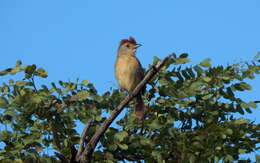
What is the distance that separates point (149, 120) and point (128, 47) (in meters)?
3.62

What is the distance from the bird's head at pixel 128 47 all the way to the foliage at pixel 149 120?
3078mm

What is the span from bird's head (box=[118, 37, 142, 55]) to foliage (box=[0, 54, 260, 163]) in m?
3.08

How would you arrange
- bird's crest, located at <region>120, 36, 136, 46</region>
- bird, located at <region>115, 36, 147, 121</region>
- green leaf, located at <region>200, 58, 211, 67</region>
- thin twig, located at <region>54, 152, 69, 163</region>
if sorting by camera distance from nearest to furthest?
thin twig, located at <region>54, 152, 69, 163</region>, green leaf, located at <region>200, 58, 211, 67</region>, bird, located at <region>115, 36, 147, 121</region>, bird's crest, located at <region>120, 36, 136, 46</region>

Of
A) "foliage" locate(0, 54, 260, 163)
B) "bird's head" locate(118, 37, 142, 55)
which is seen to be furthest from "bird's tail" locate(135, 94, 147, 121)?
"bird's head" locate(118, 37, 142, 55)

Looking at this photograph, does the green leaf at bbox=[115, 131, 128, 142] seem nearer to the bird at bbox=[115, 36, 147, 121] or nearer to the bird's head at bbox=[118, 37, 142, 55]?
the bird at bbox=[115, 36, 147, 121]

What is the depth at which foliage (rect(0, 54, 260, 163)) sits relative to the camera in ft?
16.7

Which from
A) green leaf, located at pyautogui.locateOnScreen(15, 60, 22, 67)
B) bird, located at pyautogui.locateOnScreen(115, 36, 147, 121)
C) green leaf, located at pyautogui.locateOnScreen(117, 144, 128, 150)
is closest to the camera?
green leaf, located at pyautogui.locateOnScreen(117, 144, 128, 150)

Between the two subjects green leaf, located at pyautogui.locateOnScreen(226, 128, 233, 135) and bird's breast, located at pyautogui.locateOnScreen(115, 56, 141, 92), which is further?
bird's breast, located at pyautogui.locateOnScreen(115, 56, 141, 92)

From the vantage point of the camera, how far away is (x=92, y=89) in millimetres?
5504

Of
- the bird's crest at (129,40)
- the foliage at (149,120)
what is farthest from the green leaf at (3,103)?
the bird's crest at (129,40)

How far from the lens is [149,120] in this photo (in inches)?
207

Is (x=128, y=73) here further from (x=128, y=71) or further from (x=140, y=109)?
(x=140, y=109)

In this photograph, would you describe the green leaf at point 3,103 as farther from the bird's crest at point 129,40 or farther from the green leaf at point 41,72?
the bird's crest at point 129,40

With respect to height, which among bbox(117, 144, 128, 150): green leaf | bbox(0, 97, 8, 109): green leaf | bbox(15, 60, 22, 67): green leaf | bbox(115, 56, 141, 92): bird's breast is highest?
bbox(115, 56, 141, 92): bird's breast
